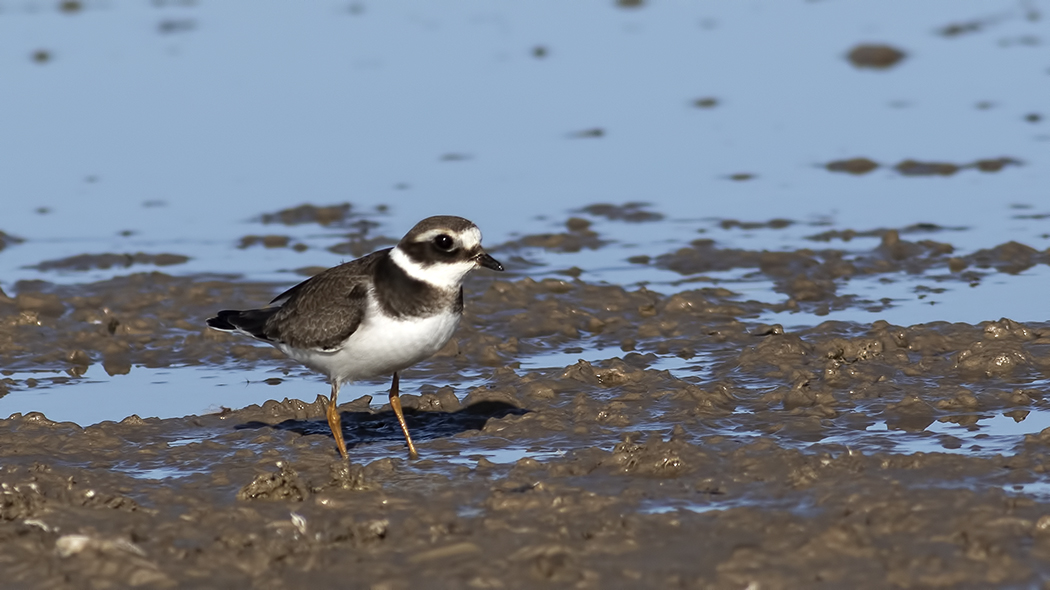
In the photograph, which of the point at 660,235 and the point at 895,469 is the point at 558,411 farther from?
the point at 660,235

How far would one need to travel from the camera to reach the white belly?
32.5 feet

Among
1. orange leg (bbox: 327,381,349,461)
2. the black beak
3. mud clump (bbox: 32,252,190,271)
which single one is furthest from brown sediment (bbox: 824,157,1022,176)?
orange leg (bbox: 327,381,349,461)

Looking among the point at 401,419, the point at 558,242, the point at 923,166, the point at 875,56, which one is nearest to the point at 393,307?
the point at 401,419

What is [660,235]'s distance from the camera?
16.5 metres

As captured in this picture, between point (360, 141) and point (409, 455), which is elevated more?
point (360, 141)

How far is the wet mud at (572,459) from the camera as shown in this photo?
7973 millimetres

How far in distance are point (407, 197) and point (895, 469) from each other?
33.1ft

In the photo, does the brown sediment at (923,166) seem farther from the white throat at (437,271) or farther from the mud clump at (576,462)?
the white throat at (437,271)

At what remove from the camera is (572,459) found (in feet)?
32.4

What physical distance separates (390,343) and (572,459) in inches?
53.2

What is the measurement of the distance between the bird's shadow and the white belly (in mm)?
909

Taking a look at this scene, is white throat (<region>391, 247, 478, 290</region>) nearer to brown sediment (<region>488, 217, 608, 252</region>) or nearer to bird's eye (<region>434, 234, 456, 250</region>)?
bird's eye (<region>434, 234, 456, 250</region>)

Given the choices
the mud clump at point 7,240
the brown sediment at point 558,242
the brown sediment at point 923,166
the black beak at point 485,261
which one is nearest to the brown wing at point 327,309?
the black beak at point 485,261

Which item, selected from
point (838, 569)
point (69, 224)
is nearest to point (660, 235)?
point (69, 224)
